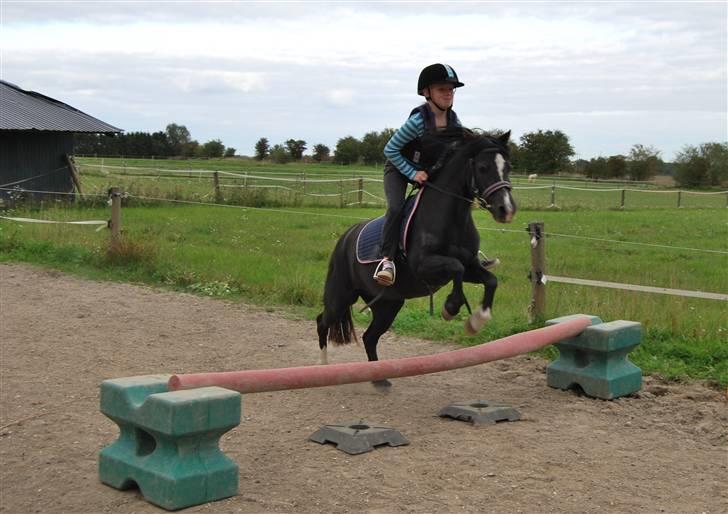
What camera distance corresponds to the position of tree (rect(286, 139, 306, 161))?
66.8m

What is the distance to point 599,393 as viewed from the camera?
6664mm

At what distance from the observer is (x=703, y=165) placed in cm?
5297

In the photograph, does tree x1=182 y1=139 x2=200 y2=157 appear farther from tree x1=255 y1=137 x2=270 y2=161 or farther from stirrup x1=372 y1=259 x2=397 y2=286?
stirrup x1=372 y1=259 x2=397 y2=286

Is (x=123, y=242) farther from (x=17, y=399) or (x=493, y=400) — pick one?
(x=493, y=400)

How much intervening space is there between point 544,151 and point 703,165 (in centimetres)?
4535

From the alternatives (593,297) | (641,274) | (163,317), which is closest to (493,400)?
(593,297)

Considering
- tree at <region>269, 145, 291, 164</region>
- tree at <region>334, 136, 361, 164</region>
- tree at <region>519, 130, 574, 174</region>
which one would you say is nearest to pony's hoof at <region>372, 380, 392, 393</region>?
tree at <region>519, 130, 574, 174</region>

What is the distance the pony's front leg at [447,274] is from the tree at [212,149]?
76191 mm

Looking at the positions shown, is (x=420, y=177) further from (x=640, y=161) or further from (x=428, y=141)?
(x=640, y=161)

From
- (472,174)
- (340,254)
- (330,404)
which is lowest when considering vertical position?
(330,404)

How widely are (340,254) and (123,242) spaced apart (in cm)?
693

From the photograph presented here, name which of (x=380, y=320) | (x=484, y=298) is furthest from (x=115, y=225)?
(x=484, y=298)

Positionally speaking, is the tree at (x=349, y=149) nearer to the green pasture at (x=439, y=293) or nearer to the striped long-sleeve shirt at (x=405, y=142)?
the green pasture at (x=439, y=293)

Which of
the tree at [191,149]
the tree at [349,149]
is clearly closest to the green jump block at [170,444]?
the tree at [349,149]
